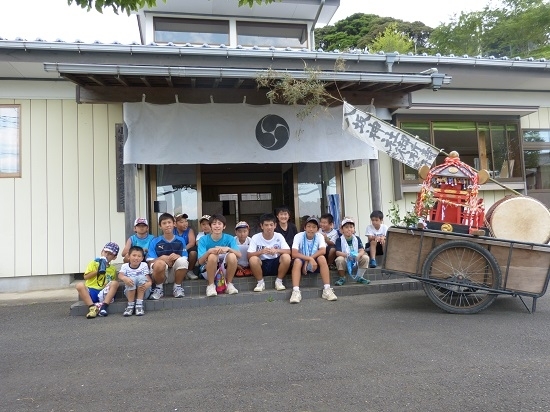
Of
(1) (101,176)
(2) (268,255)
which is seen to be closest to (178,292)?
→ (2) (268,255)

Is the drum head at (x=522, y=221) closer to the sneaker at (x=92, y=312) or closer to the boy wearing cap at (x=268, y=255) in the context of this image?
the boy wearing cap at (x=268, y=255)

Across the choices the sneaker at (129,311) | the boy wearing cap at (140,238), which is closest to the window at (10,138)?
the boy wearing cap at (140,238)

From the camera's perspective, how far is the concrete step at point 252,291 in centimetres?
523

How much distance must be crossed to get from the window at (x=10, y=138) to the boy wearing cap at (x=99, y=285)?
3.30 meters

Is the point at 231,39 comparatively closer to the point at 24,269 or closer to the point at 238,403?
the point at 24,269

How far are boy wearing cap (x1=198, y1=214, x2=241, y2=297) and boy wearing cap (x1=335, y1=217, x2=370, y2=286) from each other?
157 cm

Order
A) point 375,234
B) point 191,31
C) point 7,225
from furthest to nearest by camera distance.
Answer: point 191,31 < point 7,225 < point 375,234

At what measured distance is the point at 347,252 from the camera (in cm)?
600

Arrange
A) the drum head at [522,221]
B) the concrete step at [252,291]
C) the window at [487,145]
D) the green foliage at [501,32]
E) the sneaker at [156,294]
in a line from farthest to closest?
1. the green foliage at [501,32]
2. the window at [487,145]
3. the sneaker at [156,294]
4. the concrete step at [252,291]
5. the drum head at [522,221]

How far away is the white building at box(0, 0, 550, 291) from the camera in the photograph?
20.2 ft

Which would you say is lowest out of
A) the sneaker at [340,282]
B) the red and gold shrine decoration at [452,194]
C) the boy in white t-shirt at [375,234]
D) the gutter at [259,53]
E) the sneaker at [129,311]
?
the sneaker at [129,311]

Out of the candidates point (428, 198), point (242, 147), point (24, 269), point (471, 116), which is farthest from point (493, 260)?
point (24, 269)

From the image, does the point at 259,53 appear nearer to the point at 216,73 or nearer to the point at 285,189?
the point at 216,73

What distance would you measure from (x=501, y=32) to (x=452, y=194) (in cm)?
2204
